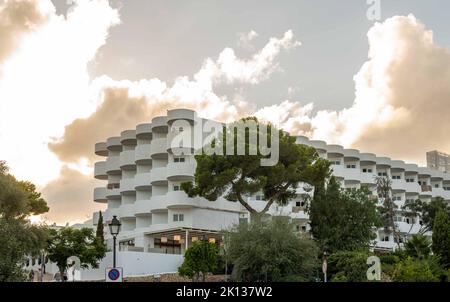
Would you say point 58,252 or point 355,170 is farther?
point 355,170

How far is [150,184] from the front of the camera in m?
67.5

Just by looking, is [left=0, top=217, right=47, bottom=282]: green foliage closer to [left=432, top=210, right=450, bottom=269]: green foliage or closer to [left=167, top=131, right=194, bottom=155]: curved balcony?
[left=167, top=131, right=194, bottom=155]: curved balcony

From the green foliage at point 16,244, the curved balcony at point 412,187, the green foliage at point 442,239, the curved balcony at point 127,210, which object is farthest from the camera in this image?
the curved balcony at point 412,187

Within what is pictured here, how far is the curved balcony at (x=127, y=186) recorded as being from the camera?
2746 inches

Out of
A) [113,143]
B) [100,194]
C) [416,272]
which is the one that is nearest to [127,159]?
[113,143]

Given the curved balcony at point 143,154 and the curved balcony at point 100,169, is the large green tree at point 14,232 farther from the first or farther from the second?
the curved balcony at point 100,169

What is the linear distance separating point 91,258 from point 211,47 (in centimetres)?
1813

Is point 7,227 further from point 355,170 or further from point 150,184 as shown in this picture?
point 355,170

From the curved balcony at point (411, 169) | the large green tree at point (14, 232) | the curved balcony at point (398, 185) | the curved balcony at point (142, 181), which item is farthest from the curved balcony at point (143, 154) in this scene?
the curved balcony at point (411, 169)

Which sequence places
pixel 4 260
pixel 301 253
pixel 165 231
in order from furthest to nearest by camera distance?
pixel 165 231
pixel 301 253
pixel 4 260

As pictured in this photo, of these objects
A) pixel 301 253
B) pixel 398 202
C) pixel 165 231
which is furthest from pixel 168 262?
pixel 398 202

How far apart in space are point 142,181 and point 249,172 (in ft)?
54.3

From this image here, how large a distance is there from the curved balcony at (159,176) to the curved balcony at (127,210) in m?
4.15

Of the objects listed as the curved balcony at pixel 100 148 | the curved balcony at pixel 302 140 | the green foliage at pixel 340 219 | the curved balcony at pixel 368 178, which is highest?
the curved balcony at pixel 302 140
